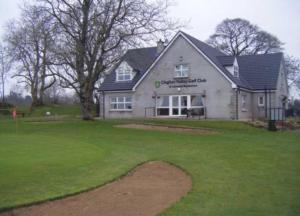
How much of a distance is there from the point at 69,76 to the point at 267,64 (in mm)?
19378

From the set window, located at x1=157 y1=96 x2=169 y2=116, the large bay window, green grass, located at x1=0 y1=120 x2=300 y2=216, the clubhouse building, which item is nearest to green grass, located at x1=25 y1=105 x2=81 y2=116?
the clubhouse building

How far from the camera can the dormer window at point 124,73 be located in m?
41.2

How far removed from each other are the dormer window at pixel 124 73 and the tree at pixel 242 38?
1062 inches

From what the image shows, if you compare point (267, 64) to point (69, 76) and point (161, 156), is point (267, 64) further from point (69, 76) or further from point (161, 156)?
point (161, 156)

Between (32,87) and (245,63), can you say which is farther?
(32,87)

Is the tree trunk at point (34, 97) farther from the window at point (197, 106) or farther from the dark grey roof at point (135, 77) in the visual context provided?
the window at point (197, 106)

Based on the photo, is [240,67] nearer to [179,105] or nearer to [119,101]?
[179,105]

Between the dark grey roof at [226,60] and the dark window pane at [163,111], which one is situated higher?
the dark grey roof at [226,60]

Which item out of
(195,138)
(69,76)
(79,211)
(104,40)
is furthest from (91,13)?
(79,211)

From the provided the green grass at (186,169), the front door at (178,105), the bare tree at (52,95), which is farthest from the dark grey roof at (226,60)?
the bare tree at (52,95)

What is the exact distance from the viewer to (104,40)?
99.7ft

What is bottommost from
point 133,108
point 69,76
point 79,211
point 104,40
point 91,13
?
point 79,211

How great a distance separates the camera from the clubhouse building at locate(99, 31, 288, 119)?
115ft

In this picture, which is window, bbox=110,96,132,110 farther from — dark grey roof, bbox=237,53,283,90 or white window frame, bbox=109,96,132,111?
dark grey roof, bbox=237,53,283,90
